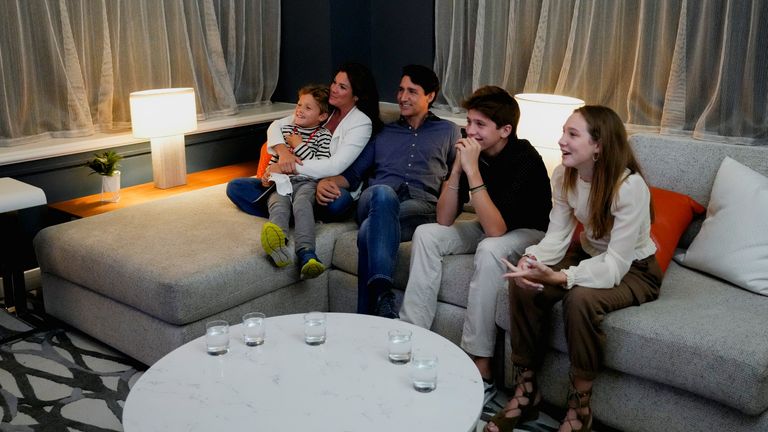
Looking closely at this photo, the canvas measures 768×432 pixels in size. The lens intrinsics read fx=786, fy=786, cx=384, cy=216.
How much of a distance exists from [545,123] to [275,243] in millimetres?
1212

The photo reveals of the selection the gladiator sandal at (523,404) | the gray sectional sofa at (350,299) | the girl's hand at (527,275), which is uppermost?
the girl's hand at (527,275)

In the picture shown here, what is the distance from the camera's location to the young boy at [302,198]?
118 inches

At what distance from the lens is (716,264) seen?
105 inches

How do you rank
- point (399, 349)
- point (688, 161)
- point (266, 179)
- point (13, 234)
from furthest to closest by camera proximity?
point (266, 179) → point (13, 234) → point (688, 161) → point (399, 349)

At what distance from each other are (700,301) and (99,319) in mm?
2213

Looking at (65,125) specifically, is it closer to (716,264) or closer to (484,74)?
(484,74)

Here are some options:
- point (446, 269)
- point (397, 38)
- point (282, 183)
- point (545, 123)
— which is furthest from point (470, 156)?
point (397, 38)

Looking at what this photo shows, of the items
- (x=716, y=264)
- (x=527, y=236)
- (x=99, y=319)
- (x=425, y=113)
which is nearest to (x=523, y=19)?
(x=425, y=113)

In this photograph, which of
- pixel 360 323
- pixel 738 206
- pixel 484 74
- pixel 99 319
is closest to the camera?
pixel 360 323

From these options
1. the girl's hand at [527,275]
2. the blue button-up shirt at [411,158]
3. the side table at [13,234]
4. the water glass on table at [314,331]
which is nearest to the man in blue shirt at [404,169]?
the blue button-up shirt at [411,158]

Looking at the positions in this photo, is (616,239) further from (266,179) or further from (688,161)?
(266,179)

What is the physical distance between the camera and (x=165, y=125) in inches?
149

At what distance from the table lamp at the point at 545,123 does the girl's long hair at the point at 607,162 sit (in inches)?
27.5

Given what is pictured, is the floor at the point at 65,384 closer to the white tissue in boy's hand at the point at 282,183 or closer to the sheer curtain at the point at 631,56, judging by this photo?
the white tissue in boy's hand at the point at 282,183
